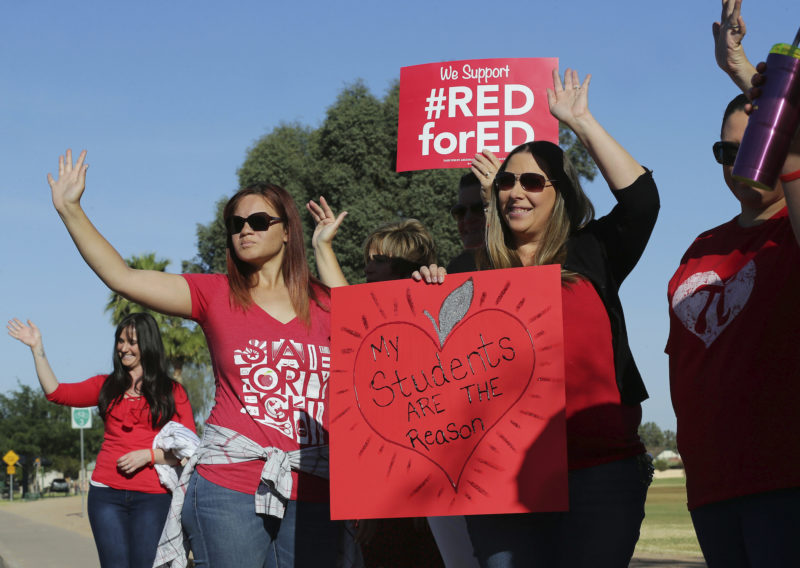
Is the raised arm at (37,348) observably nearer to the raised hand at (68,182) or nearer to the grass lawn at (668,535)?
the raised hand at (68,182)

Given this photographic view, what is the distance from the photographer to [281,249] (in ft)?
12.7

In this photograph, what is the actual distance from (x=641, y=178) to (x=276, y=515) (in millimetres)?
1674

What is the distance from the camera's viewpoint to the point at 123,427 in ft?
20.9

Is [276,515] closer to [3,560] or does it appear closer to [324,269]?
[324,269]

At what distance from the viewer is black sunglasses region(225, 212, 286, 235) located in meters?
3.77

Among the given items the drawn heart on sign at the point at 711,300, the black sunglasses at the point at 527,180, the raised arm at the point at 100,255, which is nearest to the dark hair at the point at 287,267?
the raised arm at the point at 100,255

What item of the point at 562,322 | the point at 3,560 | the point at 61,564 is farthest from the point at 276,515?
the point at 3,560

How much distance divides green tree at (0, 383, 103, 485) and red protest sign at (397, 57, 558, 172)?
92.7m

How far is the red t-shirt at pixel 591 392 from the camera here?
2781 mm

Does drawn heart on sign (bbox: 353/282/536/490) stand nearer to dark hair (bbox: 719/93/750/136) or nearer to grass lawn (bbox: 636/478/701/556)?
dark hair (bbox: 719/93/750/136)

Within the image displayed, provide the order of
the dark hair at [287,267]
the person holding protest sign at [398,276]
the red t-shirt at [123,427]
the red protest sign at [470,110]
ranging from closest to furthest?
the person holding protest sign at [398,276], the dark hair at [287,267], the red protest sign at [470,110], the red t-shirt at [123,427]

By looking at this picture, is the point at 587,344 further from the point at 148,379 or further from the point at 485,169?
the point at 148,379

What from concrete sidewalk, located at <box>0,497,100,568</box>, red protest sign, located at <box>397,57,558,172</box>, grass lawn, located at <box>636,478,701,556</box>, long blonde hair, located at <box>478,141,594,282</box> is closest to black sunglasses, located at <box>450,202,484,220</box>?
red protest sign, located at <box>397,57,558,172</box>

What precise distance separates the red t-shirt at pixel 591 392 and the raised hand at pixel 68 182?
1732 millimetres
